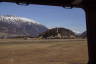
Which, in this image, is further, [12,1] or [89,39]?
[89,39]

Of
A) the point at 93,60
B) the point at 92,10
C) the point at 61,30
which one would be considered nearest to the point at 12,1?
the point at 92,10

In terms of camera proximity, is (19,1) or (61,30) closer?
(19,1)

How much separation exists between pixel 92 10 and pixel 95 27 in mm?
621

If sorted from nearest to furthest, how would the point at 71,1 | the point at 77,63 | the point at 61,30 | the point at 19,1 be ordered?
1. the point at 19,1
2. the point at 71,1
3. the point at 77,63
4. the point at 61,30

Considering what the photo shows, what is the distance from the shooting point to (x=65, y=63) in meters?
14.0

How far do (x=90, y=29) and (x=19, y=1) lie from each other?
273cm

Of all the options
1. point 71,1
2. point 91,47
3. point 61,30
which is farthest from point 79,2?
point 61,30

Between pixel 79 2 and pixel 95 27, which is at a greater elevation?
pixel 79 2

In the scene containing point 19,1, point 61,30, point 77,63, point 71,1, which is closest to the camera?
point 19,1

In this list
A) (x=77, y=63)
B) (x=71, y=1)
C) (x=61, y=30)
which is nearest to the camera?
(x=71, y=1)

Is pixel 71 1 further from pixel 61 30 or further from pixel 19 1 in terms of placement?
pixel 61 30

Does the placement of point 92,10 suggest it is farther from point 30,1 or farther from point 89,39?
point 30,1

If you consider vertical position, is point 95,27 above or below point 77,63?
above

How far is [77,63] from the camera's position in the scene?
13.8 meters
